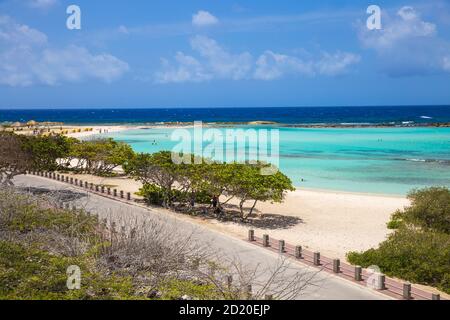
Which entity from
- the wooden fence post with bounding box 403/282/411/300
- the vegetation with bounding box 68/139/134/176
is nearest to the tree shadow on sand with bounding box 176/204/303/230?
the wooden fence post with bounding box 403/282/411/300

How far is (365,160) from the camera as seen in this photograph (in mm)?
59750

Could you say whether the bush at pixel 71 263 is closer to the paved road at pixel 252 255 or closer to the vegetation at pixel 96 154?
the paved road at pixel 252 255

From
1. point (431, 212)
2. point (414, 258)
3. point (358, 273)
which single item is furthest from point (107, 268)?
point (431, 212)

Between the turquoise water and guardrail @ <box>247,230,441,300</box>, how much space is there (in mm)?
21693

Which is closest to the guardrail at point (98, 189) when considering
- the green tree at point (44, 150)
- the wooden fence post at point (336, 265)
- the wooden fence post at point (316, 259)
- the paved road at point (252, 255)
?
the paved road at point (252, 255)

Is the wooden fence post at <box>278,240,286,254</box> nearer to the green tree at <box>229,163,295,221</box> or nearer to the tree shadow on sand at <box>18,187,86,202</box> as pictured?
the green tree at <box>229,163,295,221</box>

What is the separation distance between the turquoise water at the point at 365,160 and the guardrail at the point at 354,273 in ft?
71.2

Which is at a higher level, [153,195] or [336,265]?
[153,195]

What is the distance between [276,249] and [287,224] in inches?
308

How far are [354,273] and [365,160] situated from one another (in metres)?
44.9

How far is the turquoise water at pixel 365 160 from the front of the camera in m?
43.9

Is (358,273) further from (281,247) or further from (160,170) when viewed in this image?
(160,170)

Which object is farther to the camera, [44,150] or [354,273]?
[44,150]
